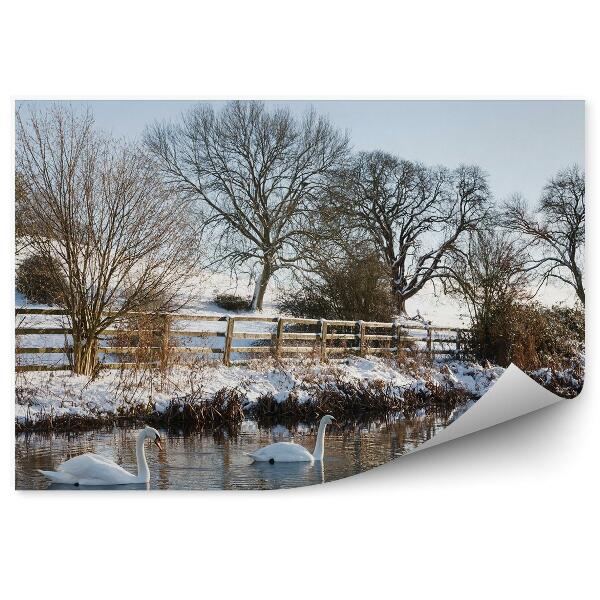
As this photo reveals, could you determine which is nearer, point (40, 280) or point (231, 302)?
point (40, 280)


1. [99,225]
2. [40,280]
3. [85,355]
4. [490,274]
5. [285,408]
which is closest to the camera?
[40,280]

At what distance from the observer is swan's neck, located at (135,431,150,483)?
6.41 metres

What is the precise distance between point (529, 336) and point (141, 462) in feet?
10.2

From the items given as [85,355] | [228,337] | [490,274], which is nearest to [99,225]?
[85,355]

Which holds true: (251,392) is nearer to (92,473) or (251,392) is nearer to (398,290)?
(398,290)

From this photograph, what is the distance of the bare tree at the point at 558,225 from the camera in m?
7.16

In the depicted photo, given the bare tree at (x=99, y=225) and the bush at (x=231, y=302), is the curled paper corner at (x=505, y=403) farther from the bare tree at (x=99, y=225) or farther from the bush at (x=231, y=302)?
the bare tree at (x=99, y=225)

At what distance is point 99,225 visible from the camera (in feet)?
22.9

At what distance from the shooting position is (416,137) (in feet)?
22.6

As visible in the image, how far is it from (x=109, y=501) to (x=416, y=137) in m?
3.33

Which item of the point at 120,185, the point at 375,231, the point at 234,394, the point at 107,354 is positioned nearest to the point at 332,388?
the point at 234,394

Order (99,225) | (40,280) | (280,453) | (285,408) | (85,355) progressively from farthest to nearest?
(285,408)
(85,355)
(99,225)
(40,280)
(280,453)

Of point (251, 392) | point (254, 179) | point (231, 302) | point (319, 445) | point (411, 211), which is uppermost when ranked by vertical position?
point (254, 179)
